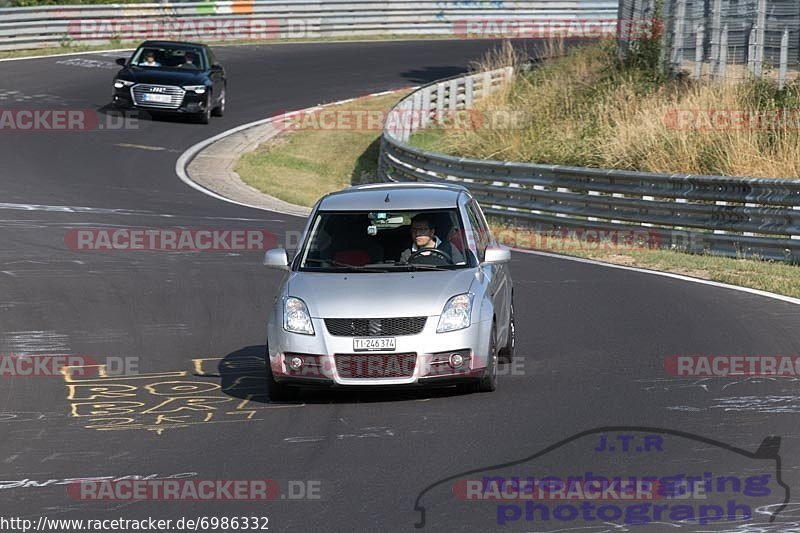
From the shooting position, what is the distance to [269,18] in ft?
163

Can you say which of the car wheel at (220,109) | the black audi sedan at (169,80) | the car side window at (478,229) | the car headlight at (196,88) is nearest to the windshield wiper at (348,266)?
the car side window at (478,229)

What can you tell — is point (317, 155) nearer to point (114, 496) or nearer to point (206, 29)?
point (206, 29)

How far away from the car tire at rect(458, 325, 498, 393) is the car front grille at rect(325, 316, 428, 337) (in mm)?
598

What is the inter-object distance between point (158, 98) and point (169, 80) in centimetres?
52

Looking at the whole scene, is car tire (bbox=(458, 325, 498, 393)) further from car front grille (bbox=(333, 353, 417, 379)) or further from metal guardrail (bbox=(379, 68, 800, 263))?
metal guardrail (bbox=(379, 68, 800, 263))

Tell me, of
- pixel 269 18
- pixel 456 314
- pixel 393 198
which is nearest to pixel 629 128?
pixel 393 198

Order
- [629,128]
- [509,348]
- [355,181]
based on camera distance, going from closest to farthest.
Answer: [509,348], [629,128], [355,181]

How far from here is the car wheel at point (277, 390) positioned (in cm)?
1015

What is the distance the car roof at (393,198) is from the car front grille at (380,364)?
163cm

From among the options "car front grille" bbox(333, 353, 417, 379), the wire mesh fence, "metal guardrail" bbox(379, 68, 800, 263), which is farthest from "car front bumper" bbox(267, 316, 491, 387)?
the wire mesh fence

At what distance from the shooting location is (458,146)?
2920cm

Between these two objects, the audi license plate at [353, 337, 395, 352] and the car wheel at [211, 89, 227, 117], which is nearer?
the audi license plate at [353, 337, 395, 352]

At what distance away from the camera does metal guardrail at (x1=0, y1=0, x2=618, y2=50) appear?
4369 cm

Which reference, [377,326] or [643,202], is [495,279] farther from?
[643,202]
